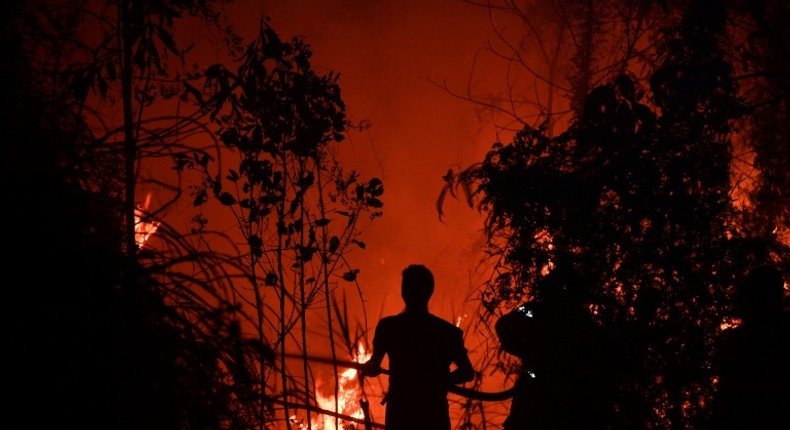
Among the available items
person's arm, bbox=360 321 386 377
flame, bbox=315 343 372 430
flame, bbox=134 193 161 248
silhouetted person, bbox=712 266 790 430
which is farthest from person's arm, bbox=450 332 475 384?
flame, bbox=134 193 161 248

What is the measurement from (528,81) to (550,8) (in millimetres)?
4374

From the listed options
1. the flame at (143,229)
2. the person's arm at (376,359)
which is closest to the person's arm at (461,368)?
the person's arm at (376,359)

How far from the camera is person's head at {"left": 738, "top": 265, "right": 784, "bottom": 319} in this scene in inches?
110

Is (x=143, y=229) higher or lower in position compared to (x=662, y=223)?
lower

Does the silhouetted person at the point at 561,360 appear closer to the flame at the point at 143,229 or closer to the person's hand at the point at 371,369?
the person's hand at the point at 371,369

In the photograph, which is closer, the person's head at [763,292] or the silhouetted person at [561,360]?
the person's head at [763,292]

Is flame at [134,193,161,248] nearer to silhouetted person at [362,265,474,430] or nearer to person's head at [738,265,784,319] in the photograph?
silhouetted person at [362,265,474,430]

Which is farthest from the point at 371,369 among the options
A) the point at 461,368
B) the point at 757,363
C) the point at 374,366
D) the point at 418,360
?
the point at 757,363

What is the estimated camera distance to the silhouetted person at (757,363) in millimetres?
2689

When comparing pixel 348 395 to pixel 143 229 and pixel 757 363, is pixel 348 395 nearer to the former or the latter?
pixel 757 363

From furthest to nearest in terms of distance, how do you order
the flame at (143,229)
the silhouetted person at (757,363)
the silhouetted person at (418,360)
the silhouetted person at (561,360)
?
the silhouetted person at (418,360) < the silhouetted person at (561,360) < the silhouetted person at (757,363) < the flame at (143,229)

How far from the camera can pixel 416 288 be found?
342 centimetres

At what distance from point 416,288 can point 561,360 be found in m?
0.93

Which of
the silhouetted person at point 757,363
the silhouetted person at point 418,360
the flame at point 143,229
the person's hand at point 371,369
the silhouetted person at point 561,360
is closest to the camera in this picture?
the flame at point 143,229
